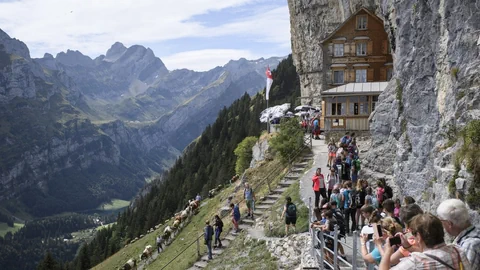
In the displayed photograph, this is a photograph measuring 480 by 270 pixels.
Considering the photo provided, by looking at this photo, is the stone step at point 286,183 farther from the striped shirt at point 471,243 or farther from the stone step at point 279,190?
the striped shirt at point 471,243

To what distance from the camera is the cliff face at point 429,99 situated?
496 inches

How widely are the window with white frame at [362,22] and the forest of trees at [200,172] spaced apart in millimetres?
31105

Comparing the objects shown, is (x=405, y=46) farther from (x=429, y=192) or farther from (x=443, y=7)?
(x=429, y=192)

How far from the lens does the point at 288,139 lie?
3250cm

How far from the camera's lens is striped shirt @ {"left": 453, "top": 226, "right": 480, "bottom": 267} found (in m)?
5.42

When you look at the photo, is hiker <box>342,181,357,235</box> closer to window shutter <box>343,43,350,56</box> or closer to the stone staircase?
the stone staircase

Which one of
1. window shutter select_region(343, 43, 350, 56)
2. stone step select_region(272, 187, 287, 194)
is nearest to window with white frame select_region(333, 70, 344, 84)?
window shutter select_region(343, 43, 350, 56)

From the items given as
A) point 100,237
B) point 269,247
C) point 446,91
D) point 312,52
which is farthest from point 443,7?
point 100,237

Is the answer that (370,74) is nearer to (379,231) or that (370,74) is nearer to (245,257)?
→ (245,257)

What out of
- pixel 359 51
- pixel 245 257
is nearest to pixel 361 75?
pixel 359 51

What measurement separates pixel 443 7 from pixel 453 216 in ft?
34.9

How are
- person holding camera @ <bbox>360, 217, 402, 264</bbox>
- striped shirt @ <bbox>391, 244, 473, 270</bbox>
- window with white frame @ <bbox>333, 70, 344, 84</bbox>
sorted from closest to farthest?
1. striped shirt @ <bbox>391, 244, 473, 270</bbox>
2. person holding camera @ <bbox>360, 217, 402, 264</bbox>
3. window with white frame @ <bbox>333, 70, 344, 84</bbox>

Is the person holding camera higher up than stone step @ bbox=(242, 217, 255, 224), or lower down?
higher up

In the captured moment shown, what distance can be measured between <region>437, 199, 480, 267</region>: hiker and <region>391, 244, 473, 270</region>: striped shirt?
40 cm
